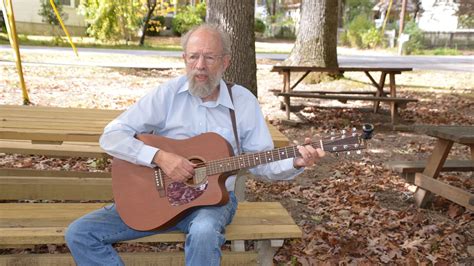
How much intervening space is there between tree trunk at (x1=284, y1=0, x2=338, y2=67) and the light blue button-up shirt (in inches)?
318

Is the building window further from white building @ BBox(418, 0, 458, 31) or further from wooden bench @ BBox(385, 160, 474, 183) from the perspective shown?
wooden bench @ BBox(385, 160, 474, 183)

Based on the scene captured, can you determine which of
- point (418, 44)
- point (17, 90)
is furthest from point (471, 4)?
point (17, 90)

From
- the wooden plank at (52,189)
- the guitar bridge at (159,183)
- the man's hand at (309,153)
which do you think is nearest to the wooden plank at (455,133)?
the man's hand at (309,153)

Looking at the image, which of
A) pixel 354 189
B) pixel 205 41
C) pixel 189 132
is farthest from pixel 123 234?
pixel 354 189

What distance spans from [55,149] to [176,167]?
2.00 m

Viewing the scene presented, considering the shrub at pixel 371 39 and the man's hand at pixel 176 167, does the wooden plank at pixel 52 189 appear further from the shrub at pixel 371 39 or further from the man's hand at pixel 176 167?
the shrub at pixel 371 39

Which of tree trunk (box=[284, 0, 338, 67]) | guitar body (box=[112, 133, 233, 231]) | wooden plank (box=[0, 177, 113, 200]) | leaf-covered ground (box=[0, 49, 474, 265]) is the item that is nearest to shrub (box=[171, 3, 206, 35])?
tree trunk (box=[284, 0, 338, 67])

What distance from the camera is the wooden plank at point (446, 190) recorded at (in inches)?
157

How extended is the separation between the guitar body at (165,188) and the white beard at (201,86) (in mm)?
258

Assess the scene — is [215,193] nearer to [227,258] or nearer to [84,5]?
[227,258]

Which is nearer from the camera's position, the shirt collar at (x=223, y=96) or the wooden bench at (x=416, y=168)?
the shirt collar at (x=223, y=96)

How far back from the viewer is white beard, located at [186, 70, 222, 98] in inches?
110

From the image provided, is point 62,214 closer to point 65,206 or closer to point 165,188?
point 65,206

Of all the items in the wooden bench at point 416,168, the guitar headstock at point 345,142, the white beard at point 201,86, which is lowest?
the wooden bench at point 416,168
